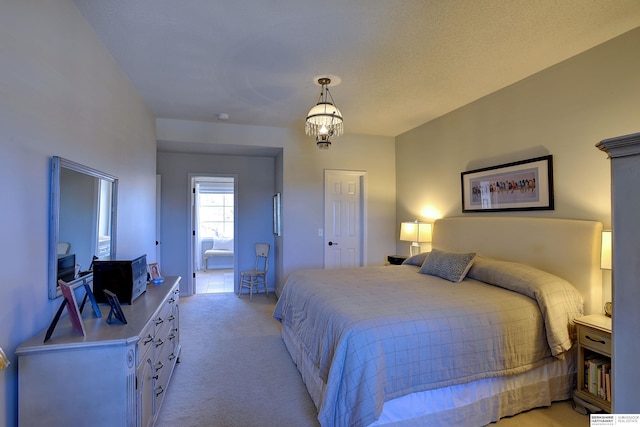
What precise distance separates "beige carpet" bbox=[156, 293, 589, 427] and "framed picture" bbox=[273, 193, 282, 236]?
163 centimetres

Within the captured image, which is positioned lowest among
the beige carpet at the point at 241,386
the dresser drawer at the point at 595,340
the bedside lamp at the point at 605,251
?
the beige carpet at the point at 241,386

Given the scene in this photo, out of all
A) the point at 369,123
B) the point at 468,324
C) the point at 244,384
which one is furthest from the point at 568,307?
the point at 369,123

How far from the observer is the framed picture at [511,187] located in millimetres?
2777

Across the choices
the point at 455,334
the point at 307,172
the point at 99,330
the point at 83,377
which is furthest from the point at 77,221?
the point at 307,172

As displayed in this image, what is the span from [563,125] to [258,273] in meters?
4.39

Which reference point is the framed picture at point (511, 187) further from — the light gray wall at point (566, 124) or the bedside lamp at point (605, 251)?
the bedside lamp at point (605, 251)

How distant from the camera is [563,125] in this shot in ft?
8.66

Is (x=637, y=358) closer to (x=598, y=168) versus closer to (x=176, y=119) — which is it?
(x=598, y=168)

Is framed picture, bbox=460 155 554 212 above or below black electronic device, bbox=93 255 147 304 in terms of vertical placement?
above

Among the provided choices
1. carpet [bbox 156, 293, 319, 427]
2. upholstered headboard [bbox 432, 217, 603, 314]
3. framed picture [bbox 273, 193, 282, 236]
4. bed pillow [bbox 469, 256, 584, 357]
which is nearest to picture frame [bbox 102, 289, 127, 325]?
carpet [bbox 156, 293, 319, 427]

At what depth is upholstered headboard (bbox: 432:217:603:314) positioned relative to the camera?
2324 millimetres

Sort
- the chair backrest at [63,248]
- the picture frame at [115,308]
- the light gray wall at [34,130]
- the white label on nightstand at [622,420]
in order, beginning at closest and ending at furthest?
the white label on nightstand at [622,420] < the light gray wall at [34,130] < the picture frame at [115,308] < the chair backrest at [63,248]

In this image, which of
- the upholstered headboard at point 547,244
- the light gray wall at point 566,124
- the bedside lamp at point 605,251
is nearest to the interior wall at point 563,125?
the light gray wall at point 566,124

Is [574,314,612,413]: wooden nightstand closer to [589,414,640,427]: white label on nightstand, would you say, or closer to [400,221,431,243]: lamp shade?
[589,414,640,427]: white label on nightstand
